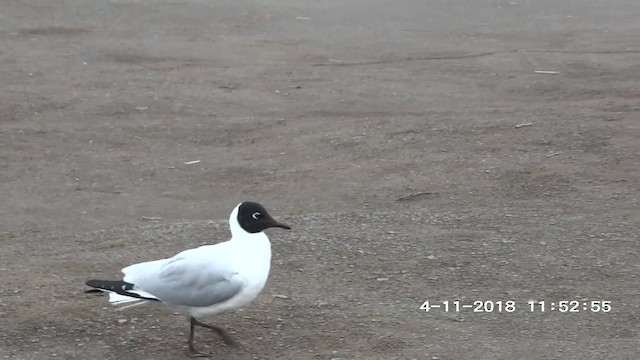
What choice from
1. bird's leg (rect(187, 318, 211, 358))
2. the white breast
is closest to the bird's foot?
bird's leg (rect(187, 318, 211, 358))

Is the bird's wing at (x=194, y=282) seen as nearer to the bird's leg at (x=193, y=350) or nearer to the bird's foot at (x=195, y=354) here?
the bird's leg at (x=193, y=350)

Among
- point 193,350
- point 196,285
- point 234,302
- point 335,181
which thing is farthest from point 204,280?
point 335,181

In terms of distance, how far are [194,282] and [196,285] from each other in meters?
0.02

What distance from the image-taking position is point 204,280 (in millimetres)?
4523

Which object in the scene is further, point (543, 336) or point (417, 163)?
point (417, 163)

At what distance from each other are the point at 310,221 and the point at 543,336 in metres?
2.05

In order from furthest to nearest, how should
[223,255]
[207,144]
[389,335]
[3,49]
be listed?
[3,49], [207,144], [389,335], [223,255]

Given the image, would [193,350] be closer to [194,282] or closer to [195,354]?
[195,354]

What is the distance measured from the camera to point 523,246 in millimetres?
6117

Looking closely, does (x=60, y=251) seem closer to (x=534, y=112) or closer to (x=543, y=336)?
(x=543, y=336)

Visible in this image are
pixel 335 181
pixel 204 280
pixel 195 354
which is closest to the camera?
pixel 204 280

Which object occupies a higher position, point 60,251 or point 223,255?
point 223,255

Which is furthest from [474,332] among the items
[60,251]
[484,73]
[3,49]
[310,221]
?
[3,49]

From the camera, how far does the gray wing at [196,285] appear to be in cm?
450
